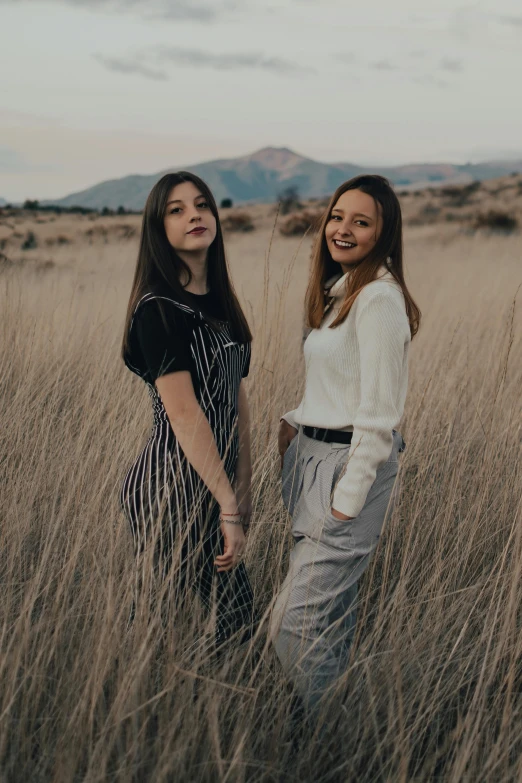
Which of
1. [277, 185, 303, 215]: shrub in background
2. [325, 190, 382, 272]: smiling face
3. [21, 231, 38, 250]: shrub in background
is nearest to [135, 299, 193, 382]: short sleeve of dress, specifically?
[325, 190, 382, 272]: smiling face

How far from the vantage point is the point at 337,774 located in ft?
5.50

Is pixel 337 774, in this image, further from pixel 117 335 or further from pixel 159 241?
pixel 117 335

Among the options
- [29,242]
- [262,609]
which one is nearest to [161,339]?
[262,609]

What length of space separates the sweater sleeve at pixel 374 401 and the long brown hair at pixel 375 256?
101 millimetres

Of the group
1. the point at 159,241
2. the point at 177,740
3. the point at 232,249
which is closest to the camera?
the point at 177,740

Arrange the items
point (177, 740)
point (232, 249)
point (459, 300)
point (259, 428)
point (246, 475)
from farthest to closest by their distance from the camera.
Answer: point (232, 249), point (459, 300), point (259, 428), point (246, 475), point (177, 740)

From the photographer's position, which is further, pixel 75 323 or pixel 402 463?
pixel 75 323

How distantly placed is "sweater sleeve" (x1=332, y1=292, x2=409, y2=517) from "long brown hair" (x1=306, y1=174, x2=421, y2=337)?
0.33 feet

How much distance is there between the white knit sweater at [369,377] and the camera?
162 cm

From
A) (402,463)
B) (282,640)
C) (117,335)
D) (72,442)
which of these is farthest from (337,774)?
(117,335)

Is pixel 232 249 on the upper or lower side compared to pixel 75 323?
upper

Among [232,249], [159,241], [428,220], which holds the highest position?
[428,220]

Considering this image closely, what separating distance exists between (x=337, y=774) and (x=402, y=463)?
1419 mm

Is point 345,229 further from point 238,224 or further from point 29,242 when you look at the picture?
point 238,224
